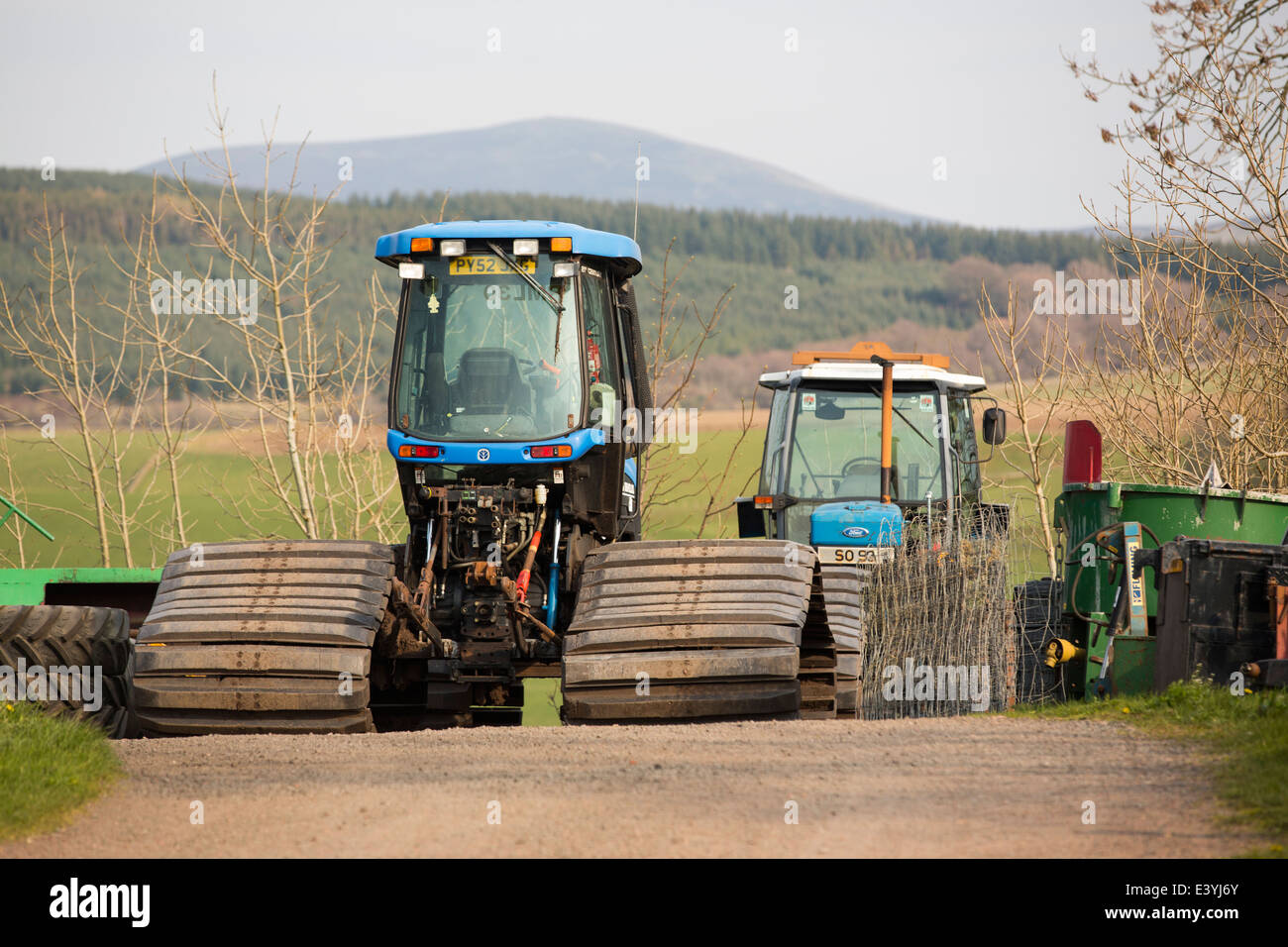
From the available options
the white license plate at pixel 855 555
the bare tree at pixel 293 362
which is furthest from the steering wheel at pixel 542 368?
the bare tree at pixel 293 362

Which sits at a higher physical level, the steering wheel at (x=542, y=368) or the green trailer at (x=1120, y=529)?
the steering wheel at (x=542, y=368)

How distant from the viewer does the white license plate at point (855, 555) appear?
1102cm

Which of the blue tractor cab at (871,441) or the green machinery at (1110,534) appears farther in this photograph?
the blue tractor cab at (871,441)

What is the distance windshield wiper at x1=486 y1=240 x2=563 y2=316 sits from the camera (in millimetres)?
8102

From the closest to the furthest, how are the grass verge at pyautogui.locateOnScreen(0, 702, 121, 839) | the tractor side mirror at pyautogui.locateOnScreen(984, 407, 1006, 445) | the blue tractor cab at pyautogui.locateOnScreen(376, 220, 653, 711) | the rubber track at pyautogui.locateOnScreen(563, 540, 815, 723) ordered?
the grass verge at pyautogui.locateOnScreen(0, 702, 121, 839)
the rubber track at pyautogui.locateOnScreen(563, 540, 815, 723)
the blue tractor cab at pyautogui.locateOnScreen(376, 220, 653, 711)
the tractor side mirror at pyautogui.locateOnScreen(984, 407, 1006, 445)

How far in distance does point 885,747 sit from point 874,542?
16.4ft

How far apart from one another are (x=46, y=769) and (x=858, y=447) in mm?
8206

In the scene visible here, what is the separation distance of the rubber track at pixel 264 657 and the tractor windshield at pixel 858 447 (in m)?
5.68

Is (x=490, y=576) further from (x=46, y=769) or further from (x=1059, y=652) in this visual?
(x=1059, y=652)

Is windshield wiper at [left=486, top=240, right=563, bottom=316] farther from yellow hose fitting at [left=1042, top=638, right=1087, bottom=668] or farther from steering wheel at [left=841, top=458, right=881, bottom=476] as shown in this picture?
steering wheel at [left=841, top=458, right=881, bottom=476]

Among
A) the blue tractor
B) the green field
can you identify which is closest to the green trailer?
the green field

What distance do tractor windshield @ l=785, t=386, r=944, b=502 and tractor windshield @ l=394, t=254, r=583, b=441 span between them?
4.73m

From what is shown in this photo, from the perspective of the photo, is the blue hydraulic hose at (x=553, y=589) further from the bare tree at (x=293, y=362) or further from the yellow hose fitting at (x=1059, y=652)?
the bare tree at (x=293, y=362)

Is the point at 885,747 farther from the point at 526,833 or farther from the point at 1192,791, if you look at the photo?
the point at 526,833
